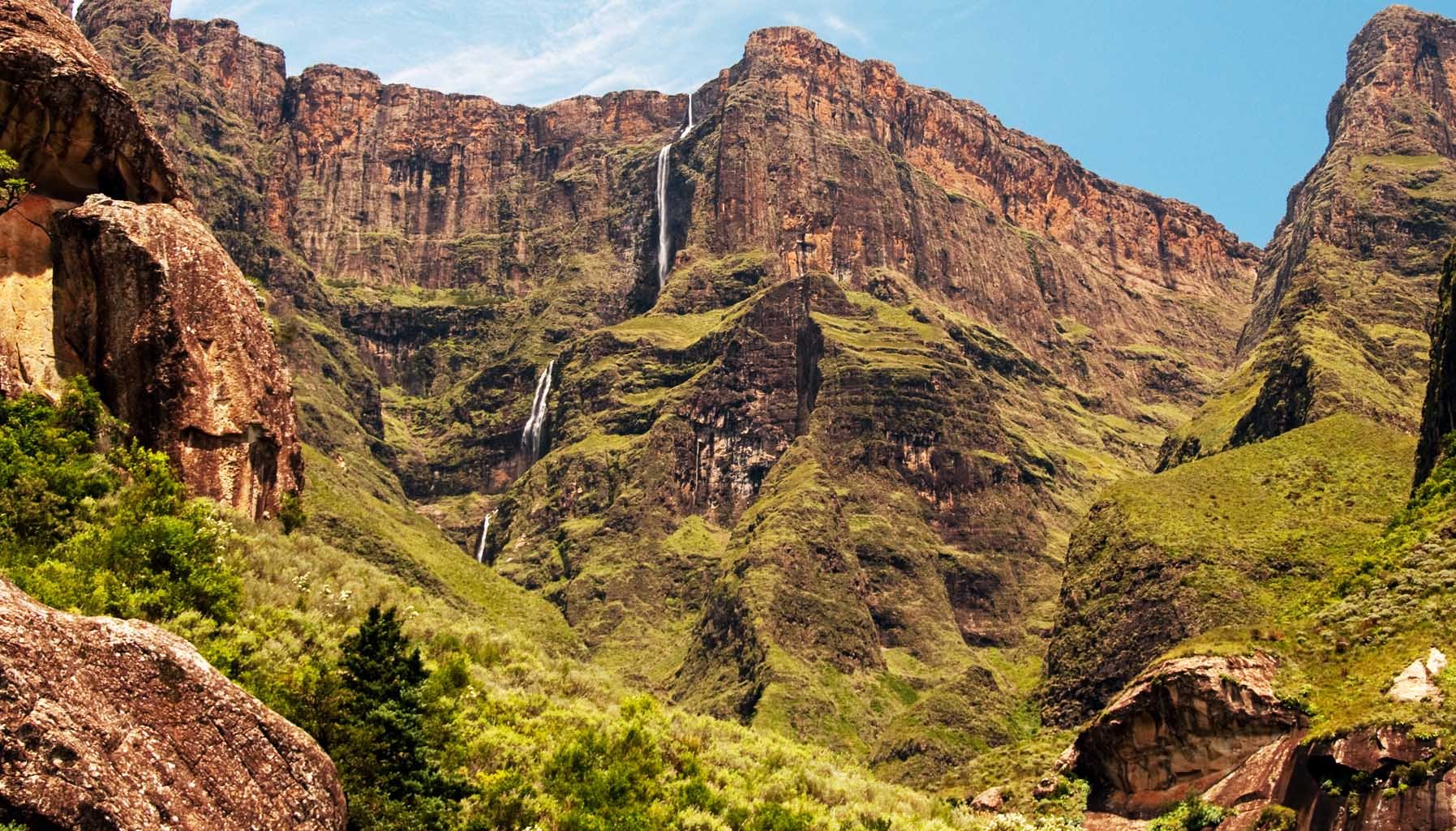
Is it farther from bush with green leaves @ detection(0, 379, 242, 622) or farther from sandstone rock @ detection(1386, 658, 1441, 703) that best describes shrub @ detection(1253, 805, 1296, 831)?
bush with green leaves @ detection(0, 379, 242, 622)

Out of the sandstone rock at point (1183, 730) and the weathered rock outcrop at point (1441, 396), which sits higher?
the weathered rock outcrop at point (1441, 396)

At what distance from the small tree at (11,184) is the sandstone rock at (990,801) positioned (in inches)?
2481

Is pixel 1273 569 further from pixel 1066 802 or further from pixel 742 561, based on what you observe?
pixel 742 561

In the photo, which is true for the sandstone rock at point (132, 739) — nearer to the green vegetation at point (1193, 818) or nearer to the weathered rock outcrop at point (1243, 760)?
the weathered rock outcrop at point (1243, 760)

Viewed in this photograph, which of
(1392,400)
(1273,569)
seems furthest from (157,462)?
(1392,400)

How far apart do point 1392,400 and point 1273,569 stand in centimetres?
6106

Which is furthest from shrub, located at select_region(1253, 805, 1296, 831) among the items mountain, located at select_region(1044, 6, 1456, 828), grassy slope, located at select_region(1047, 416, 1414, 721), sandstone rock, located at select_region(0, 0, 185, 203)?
sandstone rock, located at select_region(0, 0, 185, 203)

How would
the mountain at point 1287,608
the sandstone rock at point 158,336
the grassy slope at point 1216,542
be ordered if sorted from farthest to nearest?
the grassy slope at point 1216,542 < the mountain at point 1287,608 < the sandstone rock at point 158,336

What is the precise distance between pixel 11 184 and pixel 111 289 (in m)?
4.30

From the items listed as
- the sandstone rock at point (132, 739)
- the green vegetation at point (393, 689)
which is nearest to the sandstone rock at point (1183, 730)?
the green vegetation at point (393, 689)

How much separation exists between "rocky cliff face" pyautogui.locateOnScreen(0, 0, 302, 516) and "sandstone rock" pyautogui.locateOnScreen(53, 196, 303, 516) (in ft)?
0.12

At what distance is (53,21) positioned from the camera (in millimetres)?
46000

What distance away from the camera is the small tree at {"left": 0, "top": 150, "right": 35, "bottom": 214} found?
4084 cm

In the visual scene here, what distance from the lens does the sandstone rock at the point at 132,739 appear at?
16984 mm
